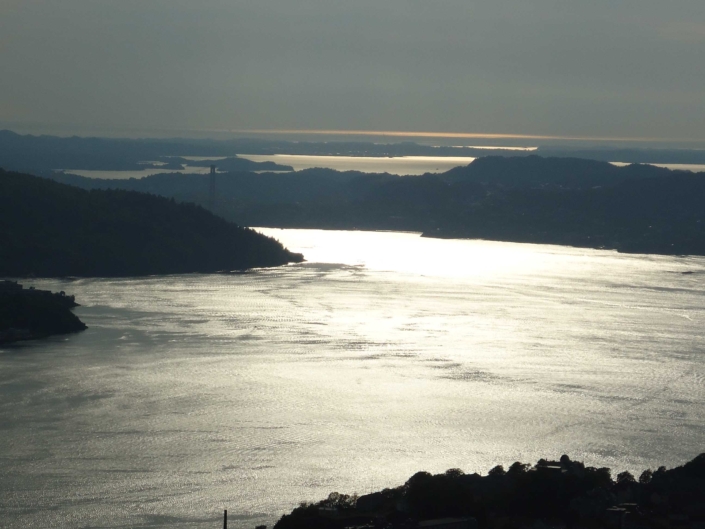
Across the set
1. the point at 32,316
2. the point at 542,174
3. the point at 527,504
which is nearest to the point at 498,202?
the point at 542,174

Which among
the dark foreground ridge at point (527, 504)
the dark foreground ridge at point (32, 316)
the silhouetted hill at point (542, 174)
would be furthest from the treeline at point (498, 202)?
the dark foreground ridge at point (527, 504)

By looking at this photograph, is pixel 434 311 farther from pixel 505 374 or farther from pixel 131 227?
pixel 131 227

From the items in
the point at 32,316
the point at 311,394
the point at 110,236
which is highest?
the point at 110,236

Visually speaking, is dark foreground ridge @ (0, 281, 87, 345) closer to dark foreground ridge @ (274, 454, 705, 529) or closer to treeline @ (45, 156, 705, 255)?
dark foreground ridge @ (274, 454, 705, 529)

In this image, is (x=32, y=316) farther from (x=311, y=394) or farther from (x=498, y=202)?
(x=498, y=202)

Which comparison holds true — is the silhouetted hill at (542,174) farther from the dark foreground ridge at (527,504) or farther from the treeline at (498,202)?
the dark foreground ridge at (527,504)

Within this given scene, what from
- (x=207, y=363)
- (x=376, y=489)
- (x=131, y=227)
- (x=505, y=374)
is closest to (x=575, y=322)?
(x=505, y=374)
